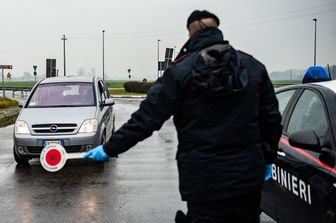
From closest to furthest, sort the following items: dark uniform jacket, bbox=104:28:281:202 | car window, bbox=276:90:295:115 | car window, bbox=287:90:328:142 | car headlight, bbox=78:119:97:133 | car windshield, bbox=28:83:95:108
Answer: dark uniform jacket, bbox=104:28:281:202, car window, bbox=287:90:328:142, car window, bbox=276:90:295:115, car headlight, bbox=78:119:97:133, car windshield, bbox=28:83:95:108

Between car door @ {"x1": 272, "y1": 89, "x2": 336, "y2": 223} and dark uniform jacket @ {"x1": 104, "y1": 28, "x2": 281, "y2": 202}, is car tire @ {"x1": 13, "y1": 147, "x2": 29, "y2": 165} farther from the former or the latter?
dark uniform jacket @ {"x1": 104, "y1": 28, "x2": 281, "y2": 202}

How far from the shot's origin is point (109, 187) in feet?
23.6

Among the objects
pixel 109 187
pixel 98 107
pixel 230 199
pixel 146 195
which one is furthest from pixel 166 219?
pixel 98 107

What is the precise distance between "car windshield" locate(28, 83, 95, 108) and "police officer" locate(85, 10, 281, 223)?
7.06 meters

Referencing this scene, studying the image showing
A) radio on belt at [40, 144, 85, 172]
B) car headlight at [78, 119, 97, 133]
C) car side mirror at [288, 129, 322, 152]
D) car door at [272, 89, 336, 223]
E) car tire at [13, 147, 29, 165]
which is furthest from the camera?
car tire at [13, 147, 29, 165]

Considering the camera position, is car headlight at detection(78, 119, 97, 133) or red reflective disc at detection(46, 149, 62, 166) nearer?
red reflective disc at detection(46, 149, 62, 166)

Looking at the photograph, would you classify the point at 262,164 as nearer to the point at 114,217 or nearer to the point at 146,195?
the point at 114,217

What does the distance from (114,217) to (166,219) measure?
60 centimetres

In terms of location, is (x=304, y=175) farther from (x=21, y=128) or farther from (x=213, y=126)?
(x=21, y=128)

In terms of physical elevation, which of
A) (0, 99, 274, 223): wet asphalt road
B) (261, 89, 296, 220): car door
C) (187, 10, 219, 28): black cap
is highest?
(187, 10, 219, 28): black cap

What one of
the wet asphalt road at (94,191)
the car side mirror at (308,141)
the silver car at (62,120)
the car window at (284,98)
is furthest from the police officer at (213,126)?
the silver car at (62,120)

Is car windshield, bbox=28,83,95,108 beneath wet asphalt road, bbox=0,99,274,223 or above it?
above

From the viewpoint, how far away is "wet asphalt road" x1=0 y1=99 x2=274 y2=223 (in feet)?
18.8

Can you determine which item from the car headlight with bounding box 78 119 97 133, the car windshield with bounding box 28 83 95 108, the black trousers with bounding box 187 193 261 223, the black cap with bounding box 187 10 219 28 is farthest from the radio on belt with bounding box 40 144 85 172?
the car windshield with bounding box 28 83 95 108
